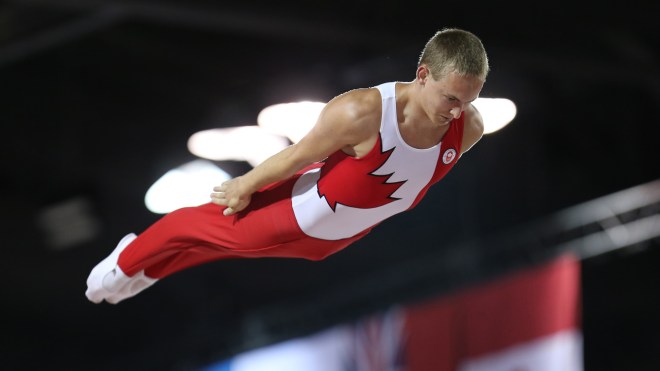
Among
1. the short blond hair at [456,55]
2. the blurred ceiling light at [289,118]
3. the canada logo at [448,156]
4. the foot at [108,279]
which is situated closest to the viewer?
the short blond hair at [456,55]

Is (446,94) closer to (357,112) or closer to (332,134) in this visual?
(357,112)

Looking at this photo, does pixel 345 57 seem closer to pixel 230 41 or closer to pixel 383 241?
pixel 230 41

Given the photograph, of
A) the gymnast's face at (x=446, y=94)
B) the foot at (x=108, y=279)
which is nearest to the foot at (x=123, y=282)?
the foot at (x=108, y=279)

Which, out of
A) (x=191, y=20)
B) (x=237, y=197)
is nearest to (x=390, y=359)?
(x=191, y=20)

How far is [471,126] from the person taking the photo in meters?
3.92

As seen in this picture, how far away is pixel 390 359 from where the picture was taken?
841 centimetres

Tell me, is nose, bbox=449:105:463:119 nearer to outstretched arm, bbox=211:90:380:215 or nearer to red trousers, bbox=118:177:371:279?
outstretched arm, bbox=211:90:380:215

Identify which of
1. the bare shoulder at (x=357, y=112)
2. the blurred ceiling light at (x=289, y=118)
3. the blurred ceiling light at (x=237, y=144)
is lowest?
the bare shoulder at (x=357, y=112)

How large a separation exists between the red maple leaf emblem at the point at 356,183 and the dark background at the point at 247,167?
12.5 ft

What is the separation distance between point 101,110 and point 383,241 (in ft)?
11.2

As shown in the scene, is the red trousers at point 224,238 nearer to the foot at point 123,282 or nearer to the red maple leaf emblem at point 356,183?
the foot at point 123,282

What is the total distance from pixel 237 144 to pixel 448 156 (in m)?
5.64

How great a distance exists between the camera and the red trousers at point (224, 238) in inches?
159

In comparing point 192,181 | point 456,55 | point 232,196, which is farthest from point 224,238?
point 192,181
